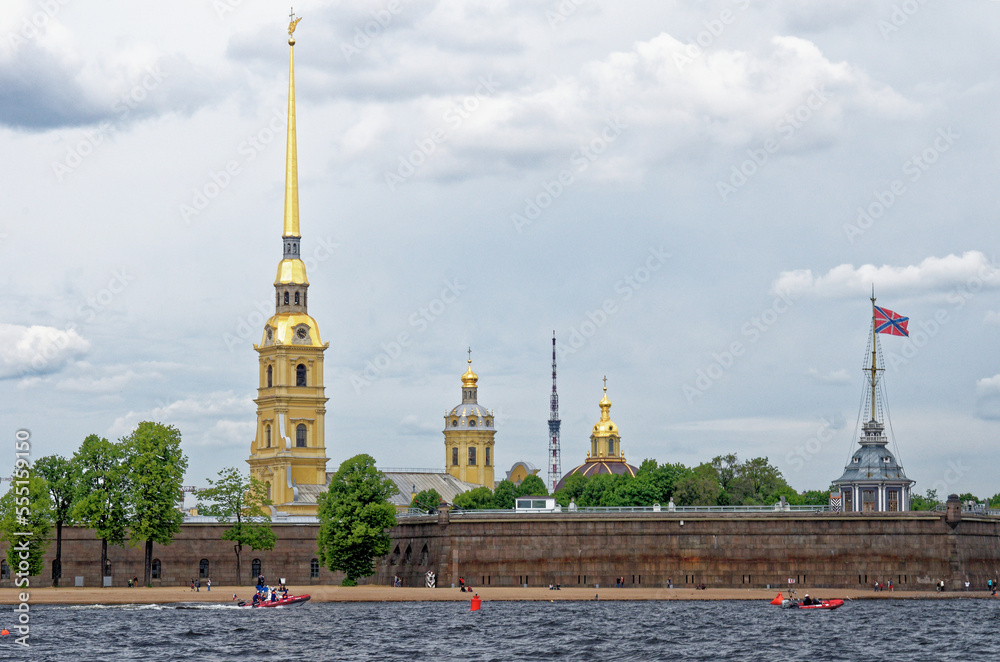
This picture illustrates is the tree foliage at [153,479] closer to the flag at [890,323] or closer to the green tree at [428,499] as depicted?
the flag at [890,323]

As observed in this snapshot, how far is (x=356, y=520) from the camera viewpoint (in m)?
119

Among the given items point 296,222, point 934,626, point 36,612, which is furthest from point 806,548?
point 296,222

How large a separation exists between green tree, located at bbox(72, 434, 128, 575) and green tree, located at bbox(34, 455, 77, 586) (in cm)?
92

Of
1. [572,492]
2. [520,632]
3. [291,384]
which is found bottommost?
[520,632]

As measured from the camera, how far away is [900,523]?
4491 inches

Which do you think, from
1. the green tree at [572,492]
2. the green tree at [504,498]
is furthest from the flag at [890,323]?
the green tree at [504,498]

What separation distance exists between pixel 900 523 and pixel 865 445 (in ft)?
21.4

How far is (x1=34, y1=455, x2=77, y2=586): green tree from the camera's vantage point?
384 ft

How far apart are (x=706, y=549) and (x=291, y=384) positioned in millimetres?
63000

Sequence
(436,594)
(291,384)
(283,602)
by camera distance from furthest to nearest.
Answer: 1. (291,384)
2. (436,594)
3. (283,602)

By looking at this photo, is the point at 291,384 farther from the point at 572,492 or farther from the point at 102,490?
the point at 102,490

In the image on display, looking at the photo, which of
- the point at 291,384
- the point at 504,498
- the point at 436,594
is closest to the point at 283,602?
the point at 436,594

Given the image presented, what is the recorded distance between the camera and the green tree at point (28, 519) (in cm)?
10706

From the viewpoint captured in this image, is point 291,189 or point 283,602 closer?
point 283,602
